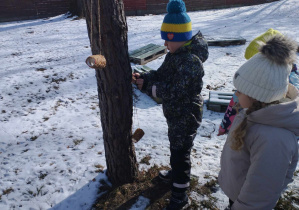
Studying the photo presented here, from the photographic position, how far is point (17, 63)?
22.2 ft

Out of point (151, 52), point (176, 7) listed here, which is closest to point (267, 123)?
point (176, 7)

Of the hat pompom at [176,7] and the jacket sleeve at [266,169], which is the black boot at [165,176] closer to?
the jacket sleeve at [266,169]

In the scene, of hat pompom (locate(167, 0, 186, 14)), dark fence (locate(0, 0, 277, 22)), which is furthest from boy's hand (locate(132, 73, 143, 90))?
dark fence (locate(0, 0, 277, 22))

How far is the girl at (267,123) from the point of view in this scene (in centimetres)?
145

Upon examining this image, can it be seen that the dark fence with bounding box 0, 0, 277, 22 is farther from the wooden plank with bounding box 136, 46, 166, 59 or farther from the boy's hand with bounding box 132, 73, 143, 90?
the boy's hand with bounding box 132, 73, 143, 90

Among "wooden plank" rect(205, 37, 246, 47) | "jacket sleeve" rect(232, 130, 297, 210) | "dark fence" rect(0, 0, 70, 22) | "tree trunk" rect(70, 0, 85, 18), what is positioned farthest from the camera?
"dark fence" rect(0, 0, 70, 22)

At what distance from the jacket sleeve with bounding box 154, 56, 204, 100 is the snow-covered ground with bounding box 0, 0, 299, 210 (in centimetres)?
132

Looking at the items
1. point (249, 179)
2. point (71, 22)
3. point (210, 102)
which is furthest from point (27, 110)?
point (71, 22)

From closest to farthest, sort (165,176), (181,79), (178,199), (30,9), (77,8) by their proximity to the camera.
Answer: (181,79) → (178,199) → (165,176) → (77,8) → (30,9)

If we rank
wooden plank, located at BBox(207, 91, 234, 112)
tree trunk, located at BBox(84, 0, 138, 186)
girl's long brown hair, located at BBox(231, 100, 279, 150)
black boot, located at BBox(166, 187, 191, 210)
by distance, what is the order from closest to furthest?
girl's long brown hair, located at BBox(231, 100, 279, 150) < tree trunk, located at BBox(84, 0, 138, 186) < black boot, located at BBox(166, 187, 191, 210) < wooden plank, located at BBox(207, 91, 234, 112)

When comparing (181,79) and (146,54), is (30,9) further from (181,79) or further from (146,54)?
(181,79)

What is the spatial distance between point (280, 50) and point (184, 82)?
0.87 m

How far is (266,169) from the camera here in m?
1.47

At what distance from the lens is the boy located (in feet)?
7.14
